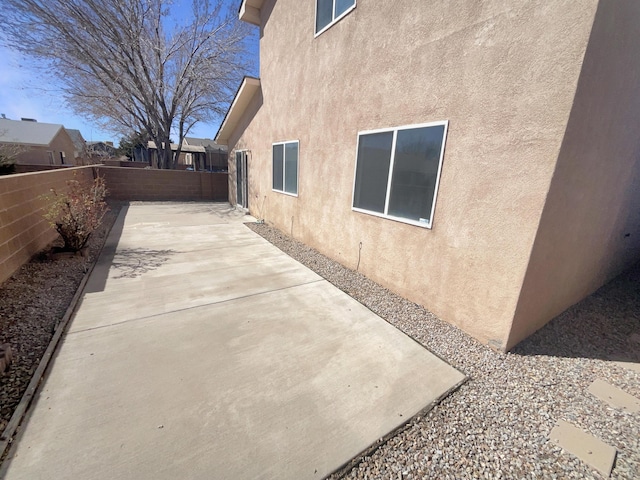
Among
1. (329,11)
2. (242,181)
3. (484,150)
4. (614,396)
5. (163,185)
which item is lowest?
(614,396)

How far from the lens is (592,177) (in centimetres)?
283

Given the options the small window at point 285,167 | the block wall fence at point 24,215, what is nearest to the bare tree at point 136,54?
the block wall fence at point 24,215

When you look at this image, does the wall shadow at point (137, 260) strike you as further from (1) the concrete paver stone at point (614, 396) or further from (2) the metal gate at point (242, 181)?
(1) the concrete paver stone at point (614, 396)

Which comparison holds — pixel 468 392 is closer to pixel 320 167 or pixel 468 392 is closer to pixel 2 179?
pixel 320 167

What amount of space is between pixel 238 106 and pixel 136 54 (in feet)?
26.1

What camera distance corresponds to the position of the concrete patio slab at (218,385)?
1668 mm

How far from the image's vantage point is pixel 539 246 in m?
2.58

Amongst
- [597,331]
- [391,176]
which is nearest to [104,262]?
[391,176]

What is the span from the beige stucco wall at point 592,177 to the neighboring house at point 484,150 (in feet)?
0.07

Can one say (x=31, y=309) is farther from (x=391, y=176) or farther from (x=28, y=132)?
(x=28, y=132)

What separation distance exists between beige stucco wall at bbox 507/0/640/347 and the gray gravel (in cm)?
31

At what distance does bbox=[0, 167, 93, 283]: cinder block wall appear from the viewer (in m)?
3.61

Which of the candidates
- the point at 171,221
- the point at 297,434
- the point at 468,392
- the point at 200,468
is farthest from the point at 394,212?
the point at 171,221

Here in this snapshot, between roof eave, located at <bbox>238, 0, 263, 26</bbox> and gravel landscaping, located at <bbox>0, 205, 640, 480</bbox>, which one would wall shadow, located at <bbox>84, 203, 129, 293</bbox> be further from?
roof eave, located at <bbox>238, 0, 263, 26</bbox>
